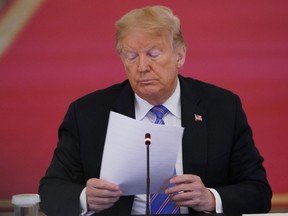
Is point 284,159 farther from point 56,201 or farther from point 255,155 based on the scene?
point 56,201

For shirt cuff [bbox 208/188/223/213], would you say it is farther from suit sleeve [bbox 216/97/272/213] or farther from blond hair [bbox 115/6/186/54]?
blond hair [bbox 115/6/186/54]

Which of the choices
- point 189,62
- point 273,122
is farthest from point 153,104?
point 273,122

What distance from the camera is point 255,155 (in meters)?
2.57

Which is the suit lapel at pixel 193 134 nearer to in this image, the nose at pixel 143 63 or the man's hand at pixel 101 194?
the nose at pixel 143 63

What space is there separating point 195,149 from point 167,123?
0.17 m

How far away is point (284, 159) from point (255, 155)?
1028mm

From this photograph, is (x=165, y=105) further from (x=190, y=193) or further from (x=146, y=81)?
(x=190, y=193)

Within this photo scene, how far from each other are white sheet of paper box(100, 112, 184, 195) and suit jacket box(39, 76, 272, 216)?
33cm

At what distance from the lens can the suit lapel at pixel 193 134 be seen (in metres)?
2.50

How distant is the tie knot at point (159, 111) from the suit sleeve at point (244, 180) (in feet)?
1.06

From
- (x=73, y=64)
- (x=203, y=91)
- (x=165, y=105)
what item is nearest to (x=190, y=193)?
(x=165, y=105)

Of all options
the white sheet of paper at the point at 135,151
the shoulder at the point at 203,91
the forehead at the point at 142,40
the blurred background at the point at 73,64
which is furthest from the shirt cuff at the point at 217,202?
the blurred background at the point at 73,64

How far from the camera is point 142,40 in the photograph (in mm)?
2459

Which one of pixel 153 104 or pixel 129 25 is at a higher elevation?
pixel 129 25
